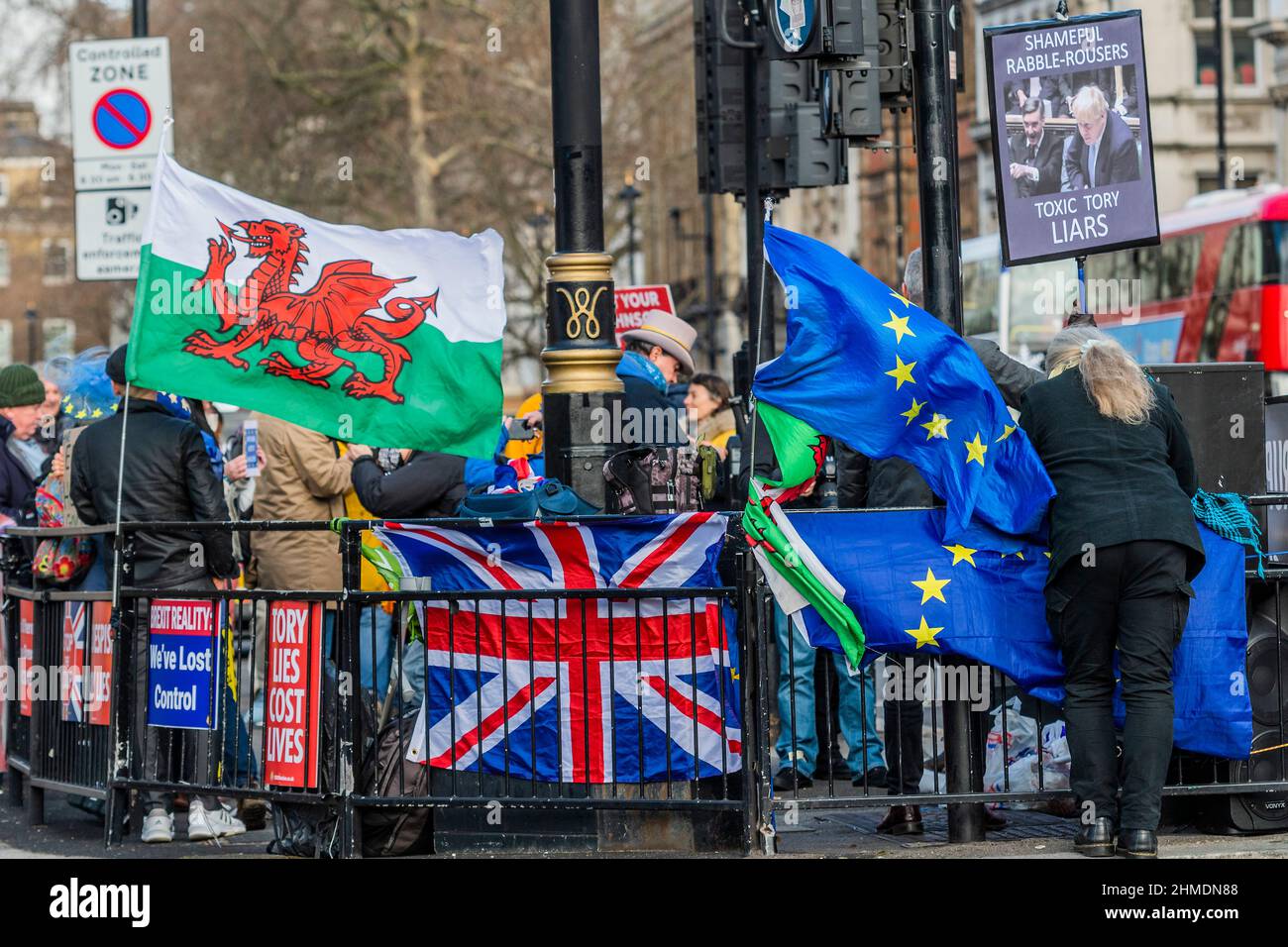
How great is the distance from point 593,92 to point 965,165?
48.7 meters

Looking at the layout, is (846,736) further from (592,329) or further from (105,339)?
(105,339)

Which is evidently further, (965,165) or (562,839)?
(965,165)

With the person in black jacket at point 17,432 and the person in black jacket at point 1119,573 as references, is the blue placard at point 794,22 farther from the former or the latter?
the person in black jacket at point 17,432

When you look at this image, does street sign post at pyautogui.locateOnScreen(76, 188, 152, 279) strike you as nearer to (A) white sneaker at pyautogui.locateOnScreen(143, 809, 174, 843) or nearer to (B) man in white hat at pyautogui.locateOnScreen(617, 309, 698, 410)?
(B) man in white hat at pyautogui.locateOnScreen(617, 309, 698, 410)

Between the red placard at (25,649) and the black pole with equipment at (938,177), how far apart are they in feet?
14.4

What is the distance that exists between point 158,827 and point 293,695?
1.05 m

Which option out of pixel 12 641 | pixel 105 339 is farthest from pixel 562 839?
pixel 105 339

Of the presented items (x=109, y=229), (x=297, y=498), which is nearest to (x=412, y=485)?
(x=297, y=498)

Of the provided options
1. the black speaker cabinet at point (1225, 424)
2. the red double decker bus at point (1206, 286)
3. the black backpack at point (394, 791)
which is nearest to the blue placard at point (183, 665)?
the black backpack at point (394, 791)

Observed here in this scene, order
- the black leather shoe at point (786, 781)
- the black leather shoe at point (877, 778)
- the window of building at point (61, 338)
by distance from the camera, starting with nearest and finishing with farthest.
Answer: the black leather shoe at point (786, 781), the black leather shoe at point (877, 778), the window of building at point (61, 338)

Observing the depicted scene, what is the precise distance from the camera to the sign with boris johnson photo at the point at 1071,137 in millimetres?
8297

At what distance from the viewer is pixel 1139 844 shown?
7020 mm

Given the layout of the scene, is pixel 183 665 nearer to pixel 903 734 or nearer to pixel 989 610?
pixel 903 734
